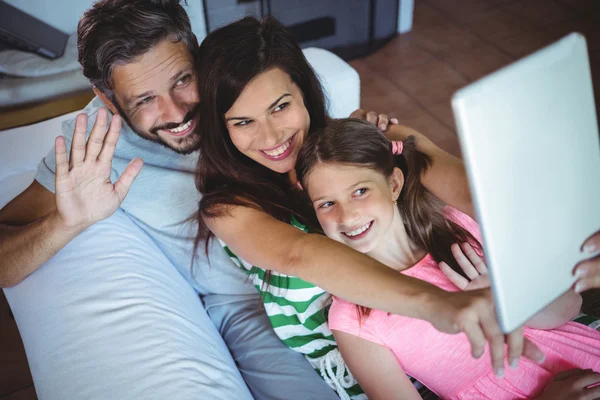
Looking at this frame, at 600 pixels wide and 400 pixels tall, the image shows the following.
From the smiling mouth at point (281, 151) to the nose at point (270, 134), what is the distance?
24mm

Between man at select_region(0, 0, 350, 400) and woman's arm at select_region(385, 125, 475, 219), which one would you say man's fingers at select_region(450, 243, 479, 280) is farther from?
man at select_region(0, 0, 350, 400)

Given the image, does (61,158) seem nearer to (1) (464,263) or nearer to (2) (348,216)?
(2) (348,216)

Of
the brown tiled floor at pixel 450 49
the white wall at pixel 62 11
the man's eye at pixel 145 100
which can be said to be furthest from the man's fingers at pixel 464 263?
the white wall at pixel 62 11

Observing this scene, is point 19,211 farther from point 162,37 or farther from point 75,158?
point 162,37

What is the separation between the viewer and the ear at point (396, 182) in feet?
3.86

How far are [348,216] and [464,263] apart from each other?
0.24 m

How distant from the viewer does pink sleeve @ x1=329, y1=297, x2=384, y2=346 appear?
1.04m

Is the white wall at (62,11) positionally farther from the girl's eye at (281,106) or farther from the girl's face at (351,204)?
the girl's face at (351,204)

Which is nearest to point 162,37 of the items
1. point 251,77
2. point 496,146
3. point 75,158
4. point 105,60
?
point 105,60

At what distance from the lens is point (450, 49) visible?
9.90 ft

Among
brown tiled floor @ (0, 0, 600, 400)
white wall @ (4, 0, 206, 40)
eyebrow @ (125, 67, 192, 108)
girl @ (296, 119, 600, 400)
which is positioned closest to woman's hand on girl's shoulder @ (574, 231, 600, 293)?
girl @ (296, 119, 600, 400)

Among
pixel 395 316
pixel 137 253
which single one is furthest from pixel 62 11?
pixel 395 316

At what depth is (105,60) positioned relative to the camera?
4.12 feet

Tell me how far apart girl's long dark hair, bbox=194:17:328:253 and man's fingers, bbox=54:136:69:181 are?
0.92 ft
